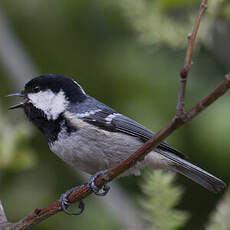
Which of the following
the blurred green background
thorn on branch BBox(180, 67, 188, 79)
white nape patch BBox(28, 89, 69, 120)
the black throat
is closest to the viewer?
thorn on branch BBox(180, 67, 188, 79)

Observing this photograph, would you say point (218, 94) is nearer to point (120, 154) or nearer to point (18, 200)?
point (120, 154)

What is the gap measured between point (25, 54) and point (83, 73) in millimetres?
436

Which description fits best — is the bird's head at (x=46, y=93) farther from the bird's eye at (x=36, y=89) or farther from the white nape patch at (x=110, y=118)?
the white nape patch at (x=110, y=118)

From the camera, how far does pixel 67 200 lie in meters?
1.44

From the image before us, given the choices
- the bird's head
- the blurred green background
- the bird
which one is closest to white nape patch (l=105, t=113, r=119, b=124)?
the bird

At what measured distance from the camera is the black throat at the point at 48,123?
1979 mm

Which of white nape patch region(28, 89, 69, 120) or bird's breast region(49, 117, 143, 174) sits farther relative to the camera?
white nape patch region(28, 89, 69, 120)

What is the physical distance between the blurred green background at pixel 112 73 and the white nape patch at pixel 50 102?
0.15 meters

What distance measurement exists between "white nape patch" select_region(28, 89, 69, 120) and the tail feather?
21.1 inches

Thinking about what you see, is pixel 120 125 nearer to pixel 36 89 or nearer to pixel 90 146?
pixel 90 146

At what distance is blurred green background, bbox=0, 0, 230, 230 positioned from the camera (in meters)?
1.85

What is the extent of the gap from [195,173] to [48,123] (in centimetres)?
72

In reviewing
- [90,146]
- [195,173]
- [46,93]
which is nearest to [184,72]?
[90,146]

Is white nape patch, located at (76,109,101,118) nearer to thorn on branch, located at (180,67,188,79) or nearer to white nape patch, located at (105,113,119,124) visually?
white nape patch, located at (105,113,119,124)
